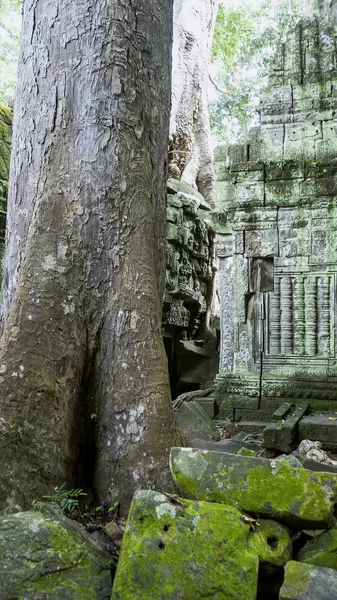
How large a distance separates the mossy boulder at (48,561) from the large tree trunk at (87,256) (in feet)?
1.14

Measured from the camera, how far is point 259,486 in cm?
192

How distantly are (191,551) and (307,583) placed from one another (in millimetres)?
365

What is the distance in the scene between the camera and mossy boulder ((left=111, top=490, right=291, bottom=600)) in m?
1.63

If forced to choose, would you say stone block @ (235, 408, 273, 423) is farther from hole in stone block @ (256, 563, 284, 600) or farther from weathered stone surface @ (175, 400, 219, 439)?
hole in stone block @ (256, 563, 284, 600)

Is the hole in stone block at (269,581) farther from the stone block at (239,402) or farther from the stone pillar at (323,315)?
the stone pillar at (323,315)

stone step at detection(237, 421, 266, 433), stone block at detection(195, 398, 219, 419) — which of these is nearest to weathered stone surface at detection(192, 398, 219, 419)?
stone block at detection(195, 398, 219, 419)

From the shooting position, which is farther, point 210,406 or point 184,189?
point 184,189

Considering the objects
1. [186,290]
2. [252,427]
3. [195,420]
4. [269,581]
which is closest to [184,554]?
[269,581]

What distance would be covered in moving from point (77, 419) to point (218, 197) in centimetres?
437

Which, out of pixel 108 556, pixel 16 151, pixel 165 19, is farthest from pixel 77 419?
pixel 165 19

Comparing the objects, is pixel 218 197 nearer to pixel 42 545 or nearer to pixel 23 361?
pixel 23 361

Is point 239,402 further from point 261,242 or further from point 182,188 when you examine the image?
point 182,188

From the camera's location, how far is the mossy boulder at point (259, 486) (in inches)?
72.7

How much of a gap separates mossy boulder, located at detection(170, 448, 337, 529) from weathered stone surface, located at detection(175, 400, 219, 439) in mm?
2937
